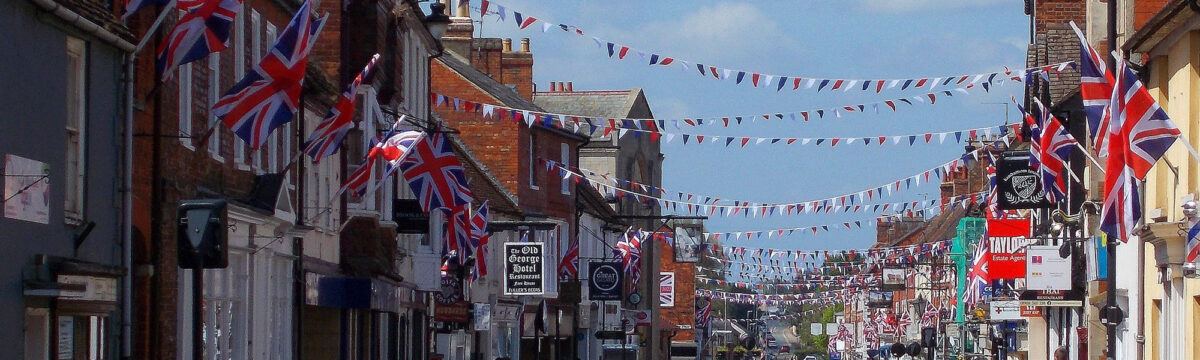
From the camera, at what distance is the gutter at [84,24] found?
1325cm

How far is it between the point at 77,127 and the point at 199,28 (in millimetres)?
1273

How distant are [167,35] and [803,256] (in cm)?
3454

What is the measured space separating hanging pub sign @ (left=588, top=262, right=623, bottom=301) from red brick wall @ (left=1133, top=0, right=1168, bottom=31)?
85.2 ft

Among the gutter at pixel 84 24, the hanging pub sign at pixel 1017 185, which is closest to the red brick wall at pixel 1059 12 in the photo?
the hanging pub sign at pixel 1017 185

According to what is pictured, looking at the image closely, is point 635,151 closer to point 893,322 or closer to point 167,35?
point 893,322

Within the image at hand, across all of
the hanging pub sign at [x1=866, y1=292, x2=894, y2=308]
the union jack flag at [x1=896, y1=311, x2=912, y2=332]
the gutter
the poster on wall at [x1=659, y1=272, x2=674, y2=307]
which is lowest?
the union jack flag at [x1=896, y1=311, x2=912, y2=332]

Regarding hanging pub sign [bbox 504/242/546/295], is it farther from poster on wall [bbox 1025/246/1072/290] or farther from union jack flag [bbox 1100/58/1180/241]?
union jack flag [bbox 1100/58/1180/241]

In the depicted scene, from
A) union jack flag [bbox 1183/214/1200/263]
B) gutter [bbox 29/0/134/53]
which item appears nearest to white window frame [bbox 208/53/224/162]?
gutter [bbox 29/0/134/53]

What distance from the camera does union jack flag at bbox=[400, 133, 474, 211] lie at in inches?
984

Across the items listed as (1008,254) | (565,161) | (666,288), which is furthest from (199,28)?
(666,288)

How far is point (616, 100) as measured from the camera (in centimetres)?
6694

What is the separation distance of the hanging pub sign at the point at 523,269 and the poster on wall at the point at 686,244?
137ft

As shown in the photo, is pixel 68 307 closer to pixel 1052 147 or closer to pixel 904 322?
pixel 1052 147

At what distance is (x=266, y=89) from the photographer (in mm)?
15602
